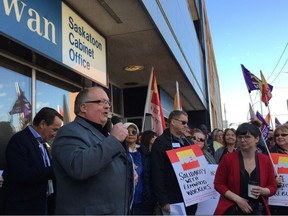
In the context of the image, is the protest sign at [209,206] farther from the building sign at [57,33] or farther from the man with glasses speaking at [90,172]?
the building sign at [57,33]

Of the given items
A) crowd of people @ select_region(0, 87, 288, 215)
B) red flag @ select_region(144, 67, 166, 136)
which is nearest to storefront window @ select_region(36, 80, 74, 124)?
A: red flag @ select_region(144, 67, 166, 136)

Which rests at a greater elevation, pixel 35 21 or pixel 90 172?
pixel 35 21

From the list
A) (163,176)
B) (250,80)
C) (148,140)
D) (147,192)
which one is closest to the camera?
(163,176)

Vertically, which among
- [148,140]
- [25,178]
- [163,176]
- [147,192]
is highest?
[148,140]

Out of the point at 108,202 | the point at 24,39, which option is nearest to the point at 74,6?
the point at 24,39

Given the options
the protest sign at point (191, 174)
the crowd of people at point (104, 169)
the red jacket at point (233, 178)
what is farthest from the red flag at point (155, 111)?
the red jacket at point (233, 178)

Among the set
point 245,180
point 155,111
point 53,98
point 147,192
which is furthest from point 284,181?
point 53,98

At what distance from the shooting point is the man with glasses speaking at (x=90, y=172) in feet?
5.95

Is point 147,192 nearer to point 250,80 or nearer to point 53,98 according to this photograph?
point 53,98

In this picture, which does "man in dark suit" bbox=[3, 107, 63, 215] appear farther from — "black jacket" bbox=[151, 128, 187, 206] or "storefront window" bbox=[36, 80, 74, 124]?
"storefront window" bbox=[36, 80, 74, 124]

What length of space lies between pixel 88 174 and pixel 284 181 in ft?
8.16

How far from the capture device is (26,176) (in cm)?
273

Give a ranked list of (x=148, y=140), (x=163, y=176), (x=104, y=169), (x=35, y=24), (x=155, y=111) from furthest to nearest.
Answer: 1. (x=155, y=111)
2. (x=148, y=140)
3. (x=35, y=24)
4. (x=163, y=176)
5. (x=104, y=169)

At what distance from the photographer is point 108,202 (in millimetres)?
1937
